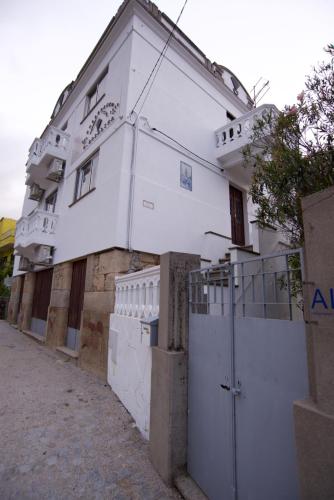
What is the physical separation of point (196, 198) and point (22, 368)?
6.06 metres

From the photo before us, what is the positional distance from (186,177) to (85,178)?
3.12 m

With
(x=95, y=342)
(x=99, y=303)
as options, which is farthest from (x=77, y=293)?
(x=95, y=342)

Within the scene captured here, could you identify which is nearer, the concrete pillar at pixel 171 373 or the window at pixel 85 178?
the concrete pillar at pixel 171 373

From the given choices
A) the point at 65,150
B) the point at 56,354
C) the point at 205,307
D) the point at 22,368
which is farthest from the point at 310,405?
A: the point at 65,150

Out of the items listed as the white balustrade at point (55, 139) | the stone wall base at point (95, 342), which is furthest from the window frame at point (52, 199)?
the stone wall base at point (95, 342)

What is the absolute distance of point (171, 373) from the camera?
241 centimetres

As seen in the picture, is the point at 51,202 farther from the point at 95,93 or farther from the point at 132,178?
the point at 132,178

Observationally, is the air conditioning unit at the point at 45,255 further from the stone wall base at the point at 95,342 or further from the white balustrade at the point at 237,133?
the white balustrade at the point at 237,133

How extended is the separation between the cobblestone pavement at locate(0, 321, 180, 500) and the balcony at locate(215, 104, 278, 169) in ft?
23.4

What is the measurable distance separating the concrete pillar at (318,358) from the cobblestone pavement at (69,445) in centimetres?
150

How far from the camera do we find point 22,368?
564 cm

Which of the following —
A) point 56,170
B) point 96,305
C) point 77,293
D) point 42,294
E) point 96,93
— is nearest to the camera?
point 96,305

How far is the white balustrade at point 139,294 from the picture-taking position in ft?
10.5

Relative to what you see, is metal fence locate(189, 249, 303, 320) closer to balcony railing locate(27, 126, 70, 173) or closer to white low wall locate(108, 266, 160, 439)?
white low wall locate(108, 266, 160, 439)
